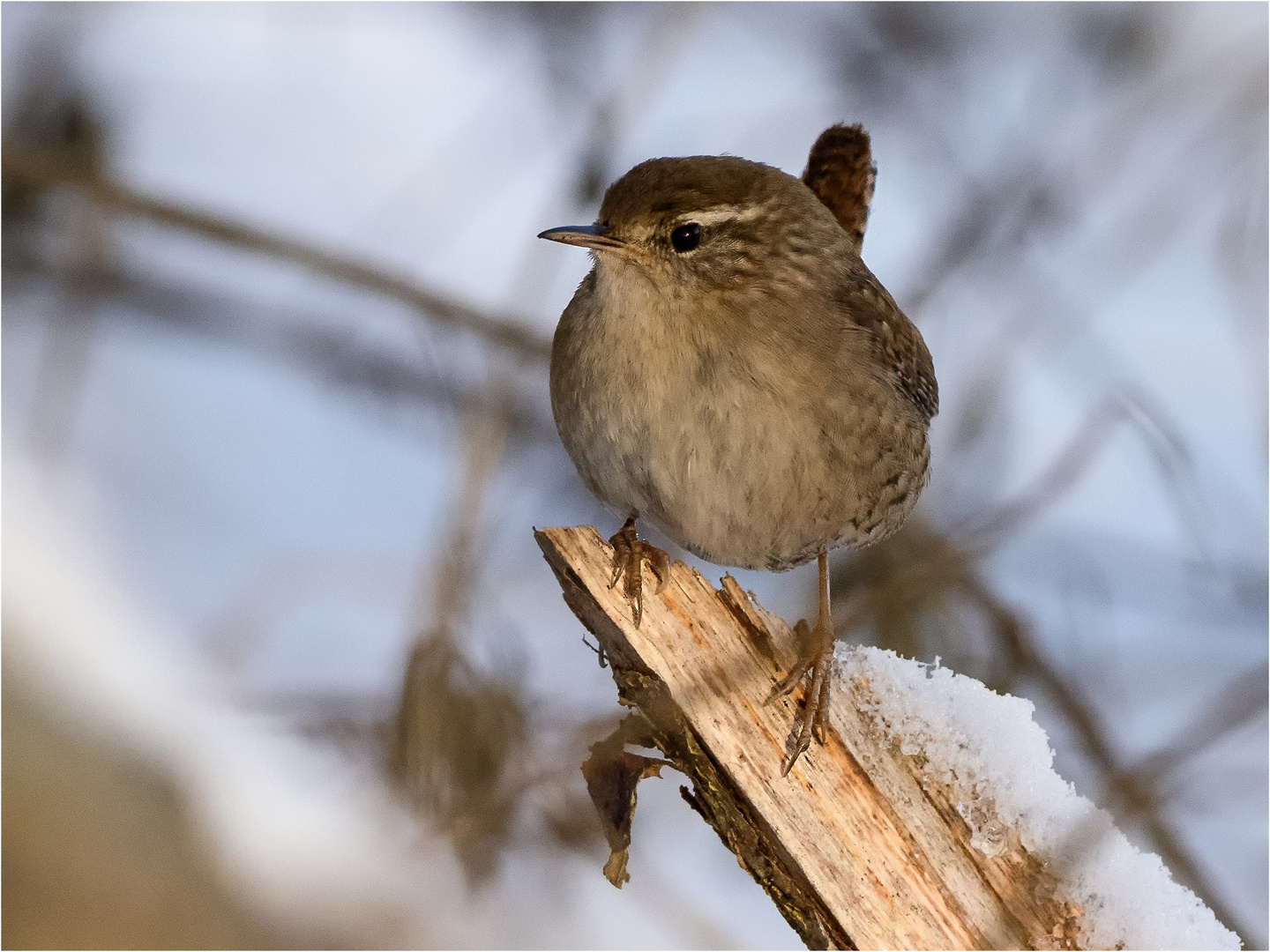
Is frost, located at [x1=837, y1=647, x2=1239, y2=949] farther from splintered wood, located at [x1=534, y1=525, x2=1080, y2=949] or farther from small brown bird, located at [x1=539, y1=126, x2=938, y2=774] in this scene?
small brown bird, located at [x1=539, y1=126, x2=938, y2=774]

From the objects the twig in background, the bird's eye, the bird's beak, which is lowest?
the bird's eye

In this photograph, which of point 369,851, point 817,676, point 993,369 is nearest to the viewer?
point 817,676

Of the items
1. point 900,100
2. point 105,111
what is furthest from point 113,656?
point 900,100

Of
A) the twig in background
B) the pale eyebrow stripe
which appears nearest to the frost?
the pale eyebrow stripe

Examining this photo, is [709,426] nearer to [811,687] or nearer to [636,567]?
[636,567]

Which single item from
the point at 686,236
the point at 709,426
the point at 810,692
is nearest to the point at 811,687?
the point at 810,692

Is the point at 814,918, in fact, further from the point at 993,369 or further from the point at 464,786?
the point at 993,369
